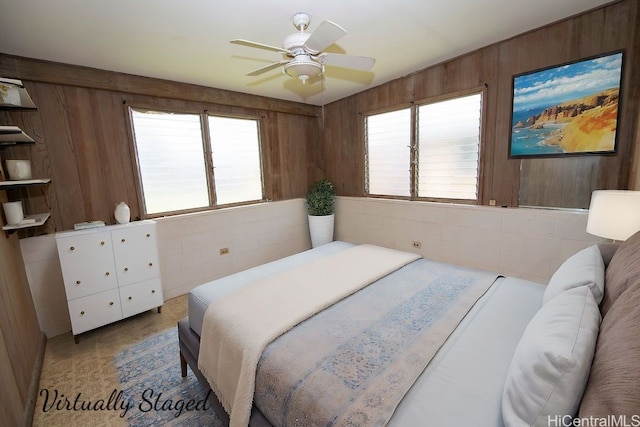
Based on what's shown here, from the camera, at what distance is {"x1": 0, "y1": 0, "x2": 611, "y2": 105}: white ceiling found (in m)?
1.88

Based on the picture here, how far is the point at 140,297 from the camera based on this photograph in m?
2.79

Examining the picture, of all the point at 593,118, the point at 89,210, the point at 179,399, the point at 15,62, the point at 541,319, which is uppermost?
the point at 15,62

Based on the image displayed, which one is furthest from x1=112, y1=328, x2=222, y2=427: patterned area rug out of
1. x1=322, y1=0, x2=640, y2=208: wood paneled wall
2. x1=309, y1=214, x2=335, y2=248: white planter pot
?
x1=322, y1=0, x2=640, y2=208: wood paneled wall

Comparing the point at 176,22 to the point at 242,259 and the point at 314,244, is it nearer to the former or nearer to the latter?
the point at 242,259

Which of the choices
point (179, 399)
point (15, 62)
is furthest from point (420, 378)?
point (15, 62)

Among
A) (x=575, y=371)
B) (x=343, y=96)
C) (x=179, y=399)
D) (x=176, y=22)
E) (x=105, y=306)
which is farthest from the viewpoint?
(x=343, y=96)

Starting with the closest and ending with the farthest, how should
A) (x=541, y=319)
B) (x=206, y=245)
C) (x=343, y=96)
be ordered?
(x=541, y=319)
(x=206, y=245)
(x=343, y=96)

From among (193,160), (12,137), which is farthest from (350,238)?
(12,137)

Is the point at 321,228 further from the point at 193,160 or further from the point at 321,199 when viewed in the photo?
the point at 193,160

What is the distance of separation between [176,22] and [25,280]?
2.56 m

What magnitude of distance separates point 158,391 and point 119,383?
34cm

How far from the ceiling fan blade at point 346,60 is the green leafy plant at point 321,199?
244 centimetres

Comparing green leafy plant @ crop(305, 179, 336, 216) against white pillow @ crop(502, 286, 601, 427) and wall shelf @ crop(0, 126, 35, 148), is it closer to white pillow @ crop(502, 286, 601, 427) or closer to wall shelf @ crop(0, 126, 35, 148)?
wall shelf @ crop(0, 126, 35, 148)

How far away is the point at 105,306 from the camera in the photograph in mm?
2592
